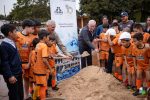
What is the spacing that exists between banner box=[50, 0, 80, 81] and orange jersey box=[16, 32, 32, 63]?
1867 millimetres

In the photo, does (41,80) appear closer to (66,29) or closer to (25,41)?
(25,41)

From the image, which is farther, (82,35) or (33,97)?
(82,35)

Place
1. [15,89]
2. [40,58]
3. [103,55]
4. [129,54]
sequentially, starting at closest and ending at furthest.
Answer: [15,89] → [40,58] → [129,54] → [103,55]

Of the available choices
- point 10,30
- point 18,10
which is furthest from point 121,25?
point 18,10

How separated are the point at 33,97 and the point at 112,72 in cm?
298

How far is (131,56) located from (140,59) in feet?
1.32

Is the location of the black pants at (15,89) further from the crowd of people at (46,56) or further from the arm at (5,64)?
the arm at (5,64)

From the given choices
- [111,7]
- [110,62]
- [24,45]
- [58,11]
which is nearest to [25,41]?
[24,45]

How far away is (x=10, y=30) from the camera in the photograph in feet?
20.7

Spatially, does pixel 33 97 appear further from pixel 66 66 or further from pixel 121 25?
pixel 121 25

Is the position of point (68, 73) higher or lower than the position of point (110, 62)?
lower

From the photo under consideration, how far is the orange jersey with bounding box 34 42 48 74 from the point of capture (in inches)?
285

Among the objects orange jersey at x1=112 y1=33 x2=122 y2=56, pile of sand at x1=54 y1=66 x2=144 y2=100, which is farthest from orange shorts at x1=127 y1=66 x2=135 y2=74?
orange jersey at x1=112 y1=33 x2=122 y2=56

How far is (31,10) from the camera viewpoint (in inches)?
2338
